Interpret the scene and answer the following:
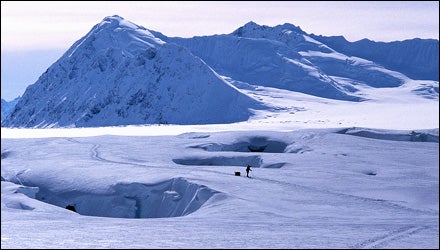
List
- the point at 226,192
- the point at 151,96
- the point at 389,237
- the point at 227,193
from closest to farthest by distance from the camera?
the point at 389,237 → the point at 227,193 → the point at 226,192 → the point at 151,96

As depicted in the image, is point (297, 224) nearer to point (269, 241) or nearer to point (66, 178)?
point (269, 241)

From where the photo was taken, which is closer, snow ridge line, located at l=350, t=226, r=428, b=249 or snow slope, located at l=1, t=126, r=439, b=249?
snow ridge line, located at l=350, t=226, r=428, b=249

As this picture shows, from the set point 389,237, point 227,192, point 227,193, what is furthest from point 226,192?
point 389,237

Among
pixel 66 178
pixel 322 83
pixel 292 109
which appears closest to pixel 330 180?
pixel 66 178

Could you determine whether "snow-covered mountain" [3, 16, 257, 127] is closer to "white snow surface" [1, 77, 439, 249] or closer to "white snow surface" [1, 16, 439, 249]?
"white snow surface" [1, 77, 439, 249]

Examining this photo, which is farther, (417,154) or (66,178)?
(417,154)

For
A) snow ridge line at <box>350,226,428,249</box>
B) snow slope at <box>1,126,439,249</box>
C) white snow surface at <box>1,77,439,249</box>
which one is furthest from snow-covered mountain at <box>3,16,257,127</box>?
snow ridge line at <box>350,226,428,249</box>

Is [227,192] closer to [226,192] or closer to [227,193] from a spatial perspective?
[226,192]

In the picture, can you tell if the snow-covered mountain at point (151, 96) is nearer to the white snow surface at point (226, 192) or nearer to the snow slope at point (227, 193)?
the white snow surface at point (226, 192)

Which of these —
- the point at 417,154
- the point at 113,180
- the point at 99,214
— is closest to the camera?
the point at 99,214

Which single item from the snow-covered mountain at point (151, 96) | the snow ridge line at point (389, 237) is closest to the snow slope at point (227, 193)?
the snow ridge line at point (389, 237)

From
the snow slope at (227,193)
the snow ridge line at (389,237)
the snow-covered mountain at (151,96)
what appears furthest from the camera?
the snow-covered mountain at (151,96)

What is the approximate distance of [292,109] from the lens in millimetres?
141000

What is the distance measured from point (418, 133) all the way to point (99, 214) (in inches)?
1248
